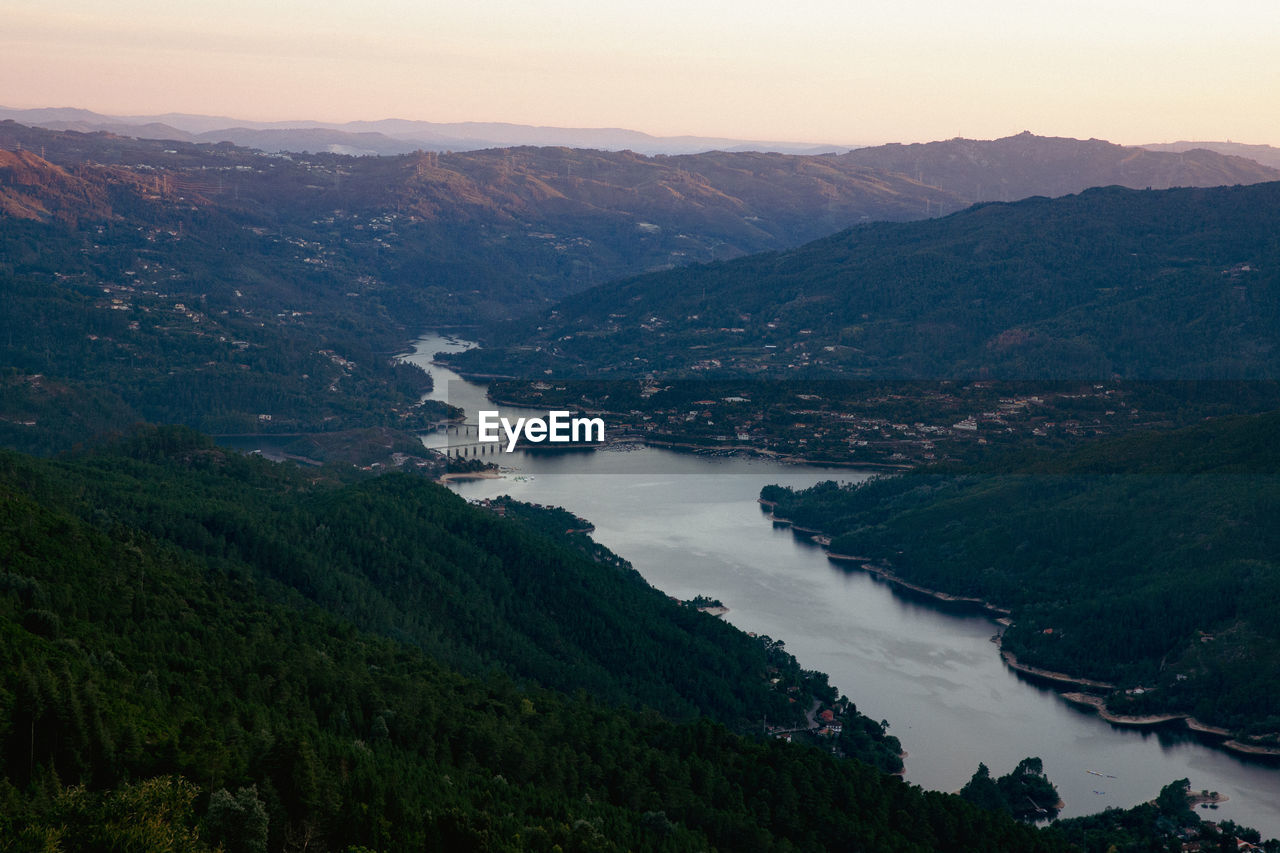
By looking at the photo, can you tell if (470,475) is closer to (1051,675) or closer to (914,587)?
(914,587)

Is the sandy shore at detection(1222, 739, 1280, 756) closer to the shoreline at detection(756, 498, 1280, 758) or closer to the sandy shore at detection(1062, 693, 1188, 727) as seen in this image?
the shoreline at detection(756, 498, 1280, 758)

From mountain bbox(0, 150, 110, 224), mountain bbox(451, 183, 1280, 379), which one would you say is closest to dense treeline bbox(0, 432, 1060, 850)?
mountain bbox(451, 183, 1280, 379)

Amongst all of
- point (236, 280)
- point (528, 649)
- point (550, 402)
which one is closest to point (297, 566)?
point (528, 649)

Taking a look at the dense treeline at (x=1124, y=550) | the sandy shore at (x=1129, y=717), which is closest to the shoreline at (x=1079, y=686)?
the sandy shore at (x=1129, y=717)

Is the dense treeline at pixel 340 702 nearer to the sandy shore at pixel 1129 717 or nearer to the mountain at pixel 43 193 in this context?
the sandy shore at pixel 1129 717

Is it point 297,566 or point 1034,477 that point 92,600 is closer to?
point 297,566
